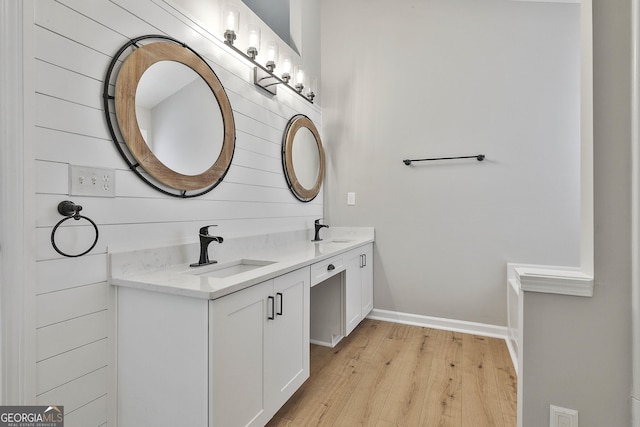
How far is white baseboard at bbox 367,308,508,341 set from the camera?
260 cm

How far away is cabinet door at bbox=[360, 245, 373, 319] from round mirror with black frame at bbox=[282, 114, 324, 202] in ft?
2.35

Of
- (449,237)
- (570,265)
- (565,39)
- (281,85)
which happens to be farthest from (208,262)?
(565,39)

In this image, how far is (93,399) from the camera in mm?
1231

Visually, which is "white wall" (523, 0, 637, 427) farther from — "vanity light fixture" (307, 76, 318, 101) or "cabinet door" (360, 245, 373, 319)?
"vanity light fixture" (307, 76, 318, 101)

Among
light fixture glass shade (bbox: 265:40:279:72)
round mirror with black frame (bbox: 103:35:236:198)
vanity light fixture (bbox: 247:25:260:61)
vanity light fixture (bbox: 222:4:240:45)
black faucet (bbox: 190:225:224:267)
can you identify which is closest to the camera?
round mirror with black frame (bbox: 103:35:236:198)

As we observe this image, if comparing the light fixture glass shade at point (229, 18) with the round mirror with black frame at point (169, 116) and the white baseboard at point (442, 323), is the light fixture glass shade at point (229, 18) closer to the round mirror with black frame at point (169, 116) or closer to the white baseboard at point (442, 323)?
the round mirror with black frame at point (169, 116)

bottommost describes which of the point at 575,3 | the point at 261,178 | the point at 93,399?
the point at 93,399

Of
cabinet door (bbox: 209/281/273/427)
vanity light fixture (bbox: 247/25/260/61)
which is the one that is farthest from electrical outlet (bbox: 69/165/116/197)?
vanity light fixture (bbox: 247/25/260/61)

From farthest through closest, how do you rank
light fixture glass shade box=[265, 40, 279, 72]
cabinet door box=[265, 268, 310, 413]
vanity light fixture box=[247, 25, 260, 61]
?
light fixture glass shade box=[265, 40, 279, 72]
vanity light fixture box=[247, 25, 260, 61]
cabinet door box=[265, 268, 310, 413]

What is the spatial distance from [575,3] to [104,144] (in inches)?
127

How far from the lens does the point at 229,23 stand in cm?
184

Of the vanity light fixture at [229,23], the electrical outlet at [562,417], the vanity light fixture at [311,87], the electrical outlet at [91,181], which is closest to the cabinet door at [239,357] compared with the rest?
the electrical outlet at [91,181]

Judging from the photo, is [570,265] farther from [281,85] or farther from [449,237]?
[281,85]

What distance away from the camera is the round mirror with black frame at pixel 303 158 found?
8.39ft
